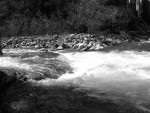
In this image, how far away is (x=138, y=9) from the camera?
35.3 m

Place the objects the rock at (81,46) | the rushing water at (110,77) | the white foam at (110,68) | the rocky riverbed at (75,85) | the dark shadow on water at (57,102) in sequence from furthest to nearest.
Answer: the rock at (81,46), the white foam at (110,68), the rushing water at (110,77), the rocky riverbed at (75,85), the dark shadow on water at (57,102)

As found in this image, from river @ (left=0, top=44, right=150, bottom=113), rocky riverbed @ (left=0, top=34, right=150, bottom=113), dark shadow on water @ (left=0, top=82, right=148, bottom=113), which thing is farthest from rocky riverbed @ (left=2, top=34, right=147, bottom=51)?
dark shadow on water @ (left=0, top=82, right=148, bottom=113)

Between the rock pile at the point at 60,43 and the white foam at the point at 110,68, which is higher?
the white foam at the point at 110,68

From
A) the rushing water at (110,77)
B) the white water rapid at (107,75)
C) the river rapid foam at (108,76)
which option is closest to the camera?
the rushing water at (110,77)

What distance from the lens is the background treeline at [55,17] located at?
22.6m

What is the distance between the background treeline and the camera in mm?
22609

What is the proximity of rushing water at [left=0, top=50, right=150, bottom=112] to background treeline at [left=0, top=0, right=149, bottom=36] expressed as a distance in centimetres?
1173

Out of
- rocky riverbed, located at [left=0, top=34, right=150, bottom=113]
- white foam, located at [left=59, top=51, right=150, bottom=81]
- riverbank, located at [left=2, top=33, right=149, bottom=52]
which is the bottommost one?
riverbank, located at [left=2, top=33, right=149, bottom=52]

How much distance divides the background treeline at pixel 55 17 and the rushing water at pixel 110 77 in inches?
462

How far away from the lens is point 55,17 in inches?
951

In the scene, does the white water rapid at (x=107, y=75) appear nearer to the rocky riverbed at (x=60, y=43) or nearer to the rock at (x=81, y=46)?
the rock at (x=81, y=46)

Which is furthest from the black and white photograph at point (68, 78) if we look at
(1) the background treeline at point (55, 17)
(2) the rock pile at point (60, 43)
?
(1) the background treeline at point (55, 17)

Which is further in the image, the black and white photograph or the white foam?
the white foam

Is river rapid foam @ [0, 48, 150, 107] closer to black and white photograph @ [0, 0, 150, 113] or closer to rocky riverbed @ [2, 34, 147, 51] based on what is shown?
black and white photograph @ [0, 0, 150, 113]
